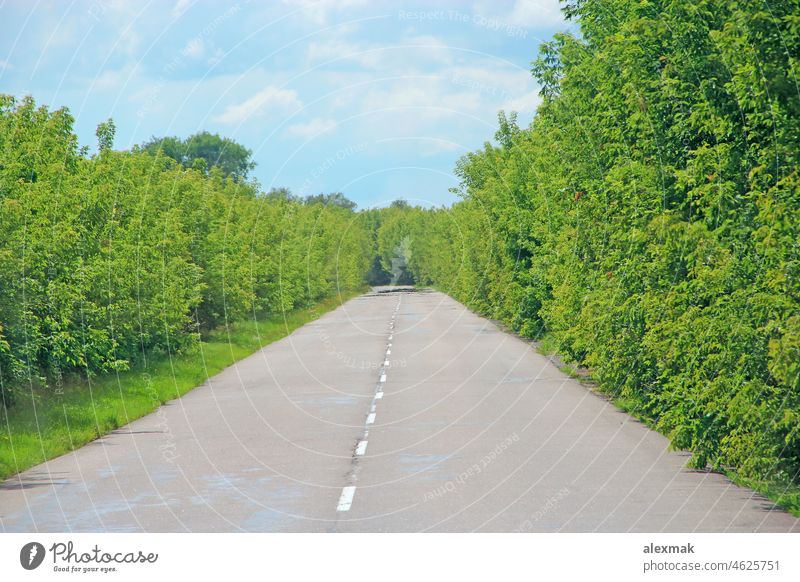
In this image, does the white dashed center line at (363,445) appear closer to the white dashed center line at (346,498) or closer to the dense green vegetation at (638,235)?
the white dashed center line at (346,498)

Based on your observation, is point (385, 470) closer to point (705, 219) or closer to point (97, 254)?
point (705, 219)

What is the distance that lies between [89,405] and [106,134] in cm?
998

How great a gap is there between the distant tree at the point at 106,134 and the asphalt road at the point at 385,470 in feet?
23.4

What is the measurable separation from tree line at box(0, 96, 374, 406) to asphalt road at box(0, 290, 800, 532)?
1.92 m

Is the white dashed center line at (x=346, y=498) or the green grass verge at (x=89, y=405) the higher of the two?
the white dashed center line at (x=346, y=498)

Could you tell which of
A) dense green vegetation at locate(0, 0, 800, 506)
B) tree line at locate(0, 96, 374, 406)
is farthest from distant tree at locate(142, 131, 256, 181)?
dense green vegetation at locate(0, 0, 800, 506)

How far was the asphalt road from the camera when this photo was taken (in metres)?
9.32

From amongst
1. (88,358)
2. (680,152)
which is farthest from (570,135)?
(88,358)

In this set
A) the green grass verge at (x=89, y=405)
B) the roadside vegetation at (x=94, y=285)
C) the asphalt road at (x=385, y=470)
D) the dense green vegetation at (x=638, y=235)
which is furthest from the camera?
the roadside vegetation at (x=94, y=285)

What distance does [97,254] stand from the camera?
1973cm

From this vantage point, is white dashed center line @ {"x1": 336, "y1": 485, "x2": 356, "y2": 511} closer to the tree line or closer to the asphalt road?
the asphalt road

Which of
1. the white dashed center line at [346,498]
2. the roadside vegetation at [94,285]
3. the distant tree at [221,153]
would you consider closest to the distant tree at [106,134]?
the roadside vegetation at [94,285]

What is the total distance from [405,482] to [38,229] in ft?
23.5

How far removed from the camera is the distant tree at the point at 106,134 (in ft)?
84.5
